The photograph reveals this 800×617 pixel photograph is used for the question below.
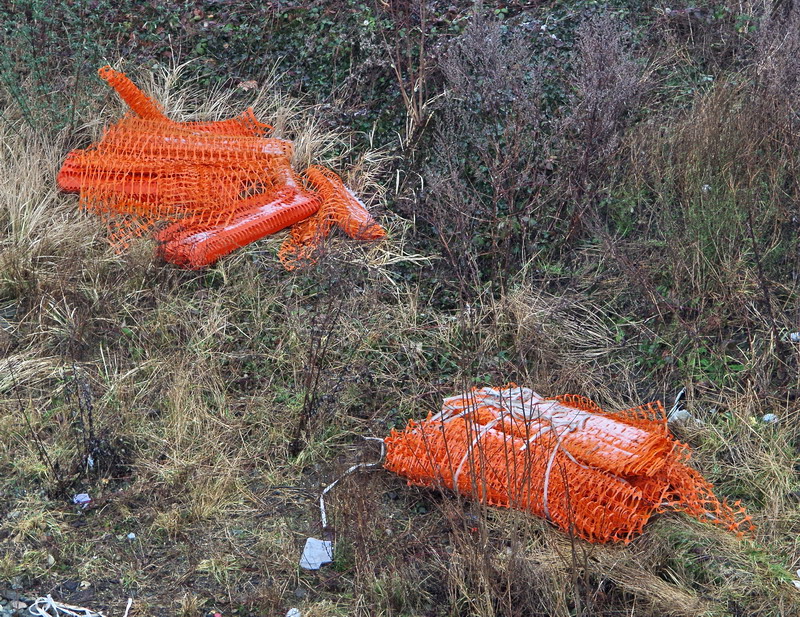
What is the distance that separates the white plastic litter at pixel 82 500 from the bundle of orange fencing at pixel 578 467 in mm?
1479

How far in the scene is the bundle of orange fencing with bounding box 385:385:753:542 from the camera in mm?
3949

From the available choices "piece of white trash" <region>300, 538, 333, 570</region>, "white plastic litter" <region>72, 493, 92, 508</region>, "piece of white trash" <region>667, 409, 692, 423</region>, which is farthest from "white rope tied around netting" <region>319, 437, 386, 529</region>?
"piece of white trash" <region>667, 409, 692, 423</region>

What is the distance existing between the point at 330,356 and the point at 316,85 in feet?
9.19

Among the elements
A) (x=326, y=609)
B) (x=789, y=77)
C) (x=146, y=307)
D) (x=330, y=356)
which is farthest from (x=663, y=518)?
(x=146, y=307)

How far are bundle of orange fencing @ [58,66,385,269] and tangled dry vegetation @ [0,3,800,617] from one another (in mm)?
157

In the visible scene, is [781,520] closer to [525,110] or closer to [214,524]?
[214,524]

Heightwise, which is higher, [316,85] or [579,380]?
[316,85]

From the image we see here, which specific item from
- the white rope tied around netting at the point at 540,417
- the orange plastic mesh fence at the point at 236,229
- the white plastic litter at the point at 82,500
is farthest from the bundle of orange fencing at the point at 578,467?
the orange plastic mesh fence at the point at 236,229

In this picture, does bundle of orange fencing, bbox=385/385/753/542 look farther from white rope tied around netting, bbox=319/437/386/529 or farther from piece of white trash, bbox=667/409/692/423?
piece of white trash, bbox=667/409/692/423

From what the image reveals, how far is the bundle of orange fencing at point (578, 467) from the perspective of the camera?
3.95 meters

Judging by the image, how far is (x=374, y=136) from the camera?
6.73 m

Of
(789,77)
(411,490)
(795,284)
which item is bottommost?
(411,490)

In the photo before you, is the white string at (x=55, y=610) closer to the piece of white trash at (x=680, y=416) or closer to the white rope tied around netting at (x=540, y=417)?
the white rope tied around netting at (x=540, y=417)

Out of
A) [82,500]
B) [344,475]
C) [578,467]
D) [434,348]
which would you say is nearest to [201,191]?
[434,348]
